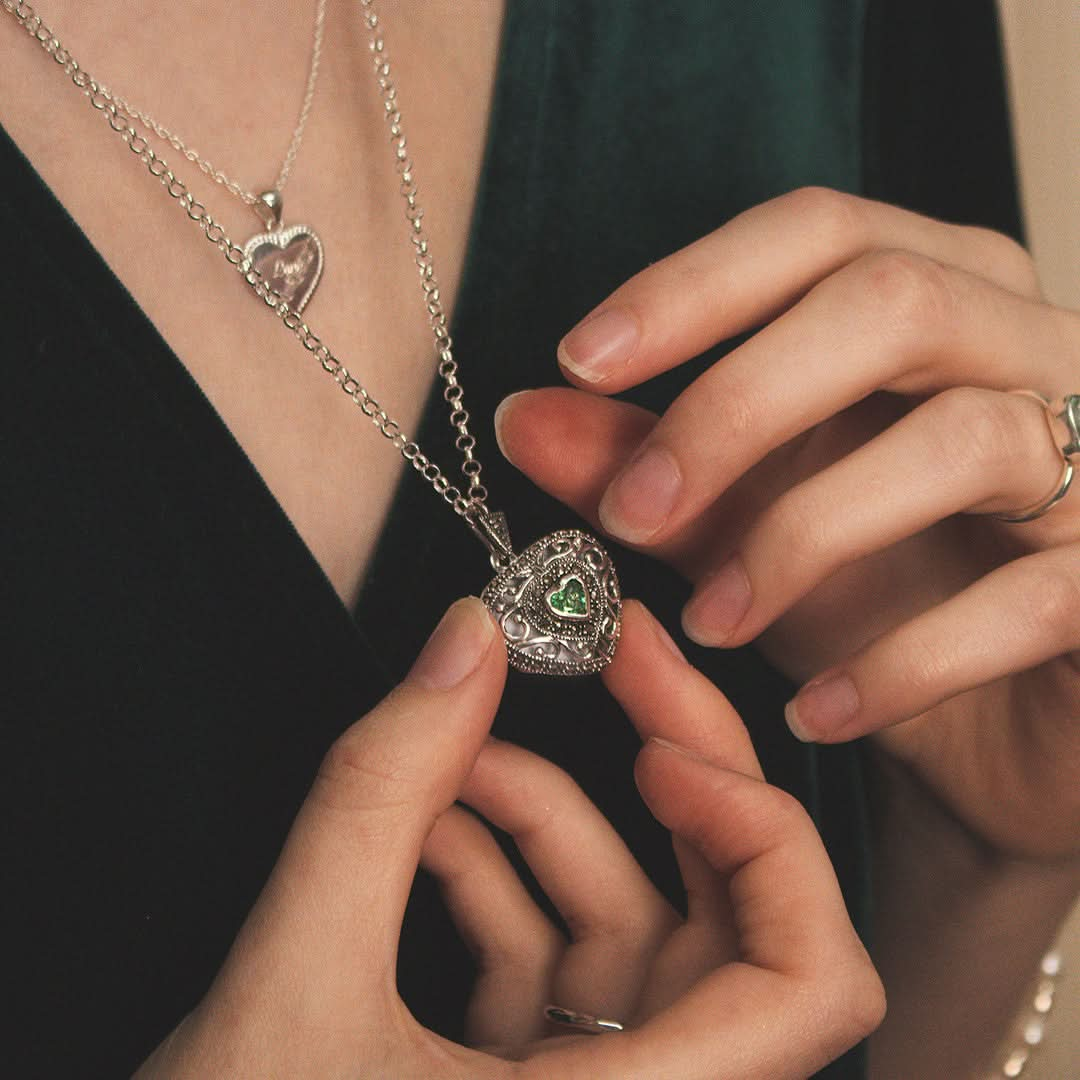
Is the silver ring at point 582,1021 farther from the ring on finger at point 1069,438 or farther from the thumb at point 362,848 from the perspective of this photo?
the ring on finger at point 1069,438

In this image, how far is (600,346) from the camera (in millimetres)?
800

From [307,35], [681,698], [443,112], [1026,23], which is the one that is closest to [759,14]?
[443,112]

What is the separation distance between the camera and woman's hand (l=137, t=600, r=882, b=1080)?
59 centimetres

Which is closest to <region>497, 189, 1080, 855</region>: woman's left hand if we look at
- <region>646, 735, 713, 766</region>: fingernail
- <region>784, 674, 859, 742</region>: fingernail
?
<region>784, 674, 859, 742</region>: fingernail

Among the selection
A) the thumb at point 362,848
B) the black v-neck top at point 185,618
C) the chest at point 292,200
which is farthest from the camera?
the chest at point 292,200

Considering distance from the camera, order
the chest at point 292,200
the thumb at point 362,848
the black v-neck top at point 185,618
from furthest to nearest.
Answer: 1. the chest at point 292,200
2. the black v-neck top at point 185,618
3. the thumb at point 362,848

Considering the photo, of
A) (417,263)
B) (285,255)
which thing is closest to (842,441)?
(417,263)

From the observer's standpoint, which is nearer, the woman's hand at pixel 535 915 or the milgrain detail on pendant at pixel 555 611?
the woman's hand at pixel 535 915

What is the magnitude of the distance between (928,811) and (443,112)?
93 cm

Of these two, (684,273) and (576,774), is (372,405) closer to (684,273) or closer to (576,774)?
(684,273)

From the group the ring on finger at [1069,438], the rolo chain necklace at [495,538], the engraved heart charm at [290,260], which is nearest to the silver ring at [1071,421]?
the ring on finger at [1069,438]

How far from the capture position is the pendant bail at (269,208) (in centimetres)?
91

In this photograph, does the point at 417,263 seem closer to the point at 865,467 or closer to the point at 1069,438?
the point at 865,467

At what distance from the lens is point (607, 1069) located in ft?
1.95
